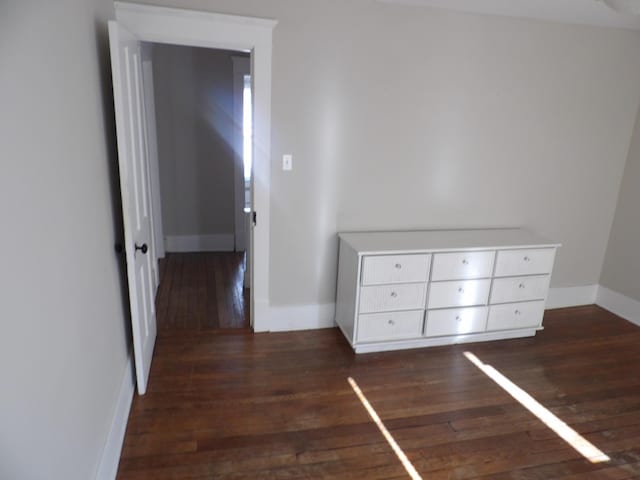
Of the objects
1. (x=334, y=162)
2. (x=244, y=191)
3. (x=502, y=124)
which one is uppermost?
(x=502, y=124)

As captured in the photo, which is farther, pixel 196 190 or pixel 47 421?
pixel 196 190

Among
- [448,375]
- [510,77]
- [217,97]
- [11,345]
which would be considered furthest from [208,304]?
[510,77]

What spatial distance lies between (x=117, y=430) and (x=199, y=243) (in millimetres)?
3109

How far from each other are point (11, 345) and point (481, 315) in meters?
2.90

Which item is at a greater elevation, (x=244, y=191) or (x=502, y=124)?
(x=502, y=124)

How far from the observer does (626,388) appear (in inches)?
108

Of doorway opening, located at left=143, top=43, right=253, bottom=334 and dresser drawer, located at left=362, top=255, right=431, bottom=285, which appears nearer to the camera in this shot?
dresser drawer, located at left=362, top=255, right=431, bottom=285

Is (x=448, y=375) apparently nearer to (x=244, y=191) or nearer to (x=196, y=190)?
(x=244, y=191)

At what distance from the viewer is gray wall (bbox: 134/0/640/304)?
2.82 metres

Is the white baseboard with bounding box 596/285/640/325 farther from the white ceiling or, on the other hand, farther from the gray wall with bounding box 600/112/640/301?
the white ceiling

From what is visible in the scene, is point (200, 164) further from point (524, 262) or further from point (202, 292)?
point (524, 262)

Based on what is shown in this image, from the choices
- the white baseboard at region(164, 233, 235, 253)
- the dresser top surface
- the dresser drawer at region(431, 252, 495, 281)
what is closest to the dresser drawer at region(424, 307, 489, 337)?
the dresser drawer at region(431, 252, 495, 281)

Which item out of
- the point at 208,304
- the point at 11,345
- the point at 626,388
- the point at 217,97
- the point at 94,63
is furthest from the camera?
the point at 217,97

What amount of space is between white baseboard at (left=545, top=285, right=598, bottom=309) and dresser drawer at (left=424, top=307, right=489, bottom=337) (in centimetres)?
109
